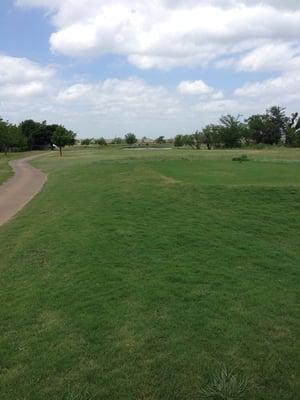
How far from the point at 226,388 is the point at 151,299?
8.46ft

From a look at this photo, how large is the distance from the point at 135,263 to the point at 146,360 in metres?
3.69

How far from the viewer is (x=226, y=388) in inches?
174

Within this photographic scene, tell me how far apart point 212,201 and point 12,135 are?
61.7m

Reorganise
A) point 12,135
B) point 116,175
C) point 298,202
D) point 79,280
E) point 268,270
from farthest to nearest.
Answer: point 12,135
point 116,175
point 298,202
point 268,270
point 79,280

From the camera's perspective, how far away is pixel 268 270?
27.7ft

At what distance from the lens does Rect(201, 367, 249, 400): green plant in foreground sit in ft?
14.2

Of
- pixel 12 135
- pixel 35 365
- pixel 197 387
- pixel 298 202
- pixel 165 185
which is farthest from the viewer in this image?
pixel 12 135

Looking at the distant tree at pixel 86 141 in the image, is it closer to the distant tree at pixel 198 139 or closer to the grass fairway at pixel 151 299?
the distant tree at pixel 198 139

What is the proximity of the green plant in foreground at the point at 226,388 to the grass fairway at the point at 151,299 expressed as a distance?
0.11 m

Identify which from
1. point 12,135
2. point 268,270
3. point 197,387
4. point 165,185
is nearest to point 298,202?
point 165,185

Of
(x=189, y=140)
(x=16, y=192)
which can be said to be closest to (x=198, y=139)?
(x=189, y=140)

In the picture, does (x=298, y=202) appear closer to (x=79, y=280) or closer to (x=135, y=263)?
(x=135, y=263)

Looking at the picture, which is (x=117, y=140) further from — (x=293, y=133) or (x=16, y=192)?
(x=16, y=192)

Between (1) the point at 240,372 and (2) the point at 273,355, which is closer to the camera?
(1) the point at 240,372
